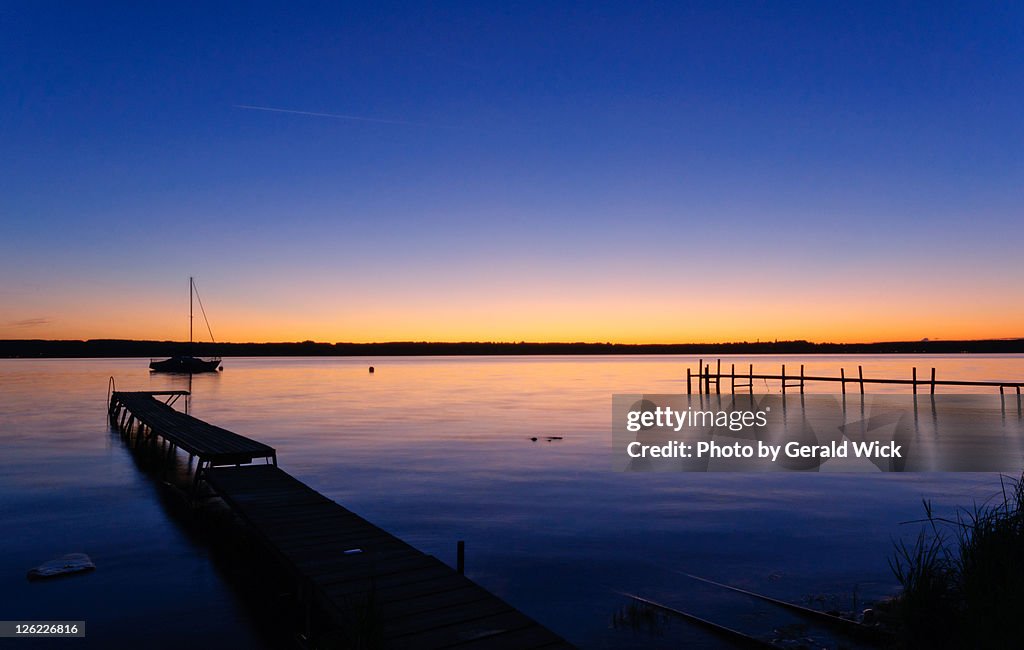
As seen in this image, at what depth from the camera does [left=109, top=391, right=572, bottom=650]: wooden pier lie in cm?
670

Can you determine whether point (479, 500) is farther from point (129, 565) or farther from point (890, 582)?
point (890, 582)

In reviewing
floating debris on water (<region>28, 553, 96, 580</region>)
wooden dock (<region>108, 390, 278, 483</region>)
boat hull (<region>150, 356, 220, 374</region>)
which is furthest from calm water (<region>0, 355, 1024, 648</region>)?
boat hull (<region>150, 356, 220, 374</region>)

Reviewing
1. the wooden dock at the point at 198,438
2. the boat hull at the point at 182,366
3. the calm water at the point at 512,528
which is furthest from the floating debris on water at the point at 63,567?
the boat hull at the point at 182,366

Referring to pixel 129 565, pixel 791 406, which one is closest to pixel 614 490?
pixel 129 565

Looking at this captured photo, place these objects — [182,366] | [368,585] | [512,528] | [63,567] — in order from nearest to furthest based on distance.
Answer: [368,585] < [63,567] < [512,528] < [182,366]

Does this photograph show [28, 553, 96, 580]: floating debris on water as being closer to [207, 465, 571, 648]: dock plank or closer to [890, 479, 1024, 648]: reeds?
[207, 465, 571, 648]: dock plank

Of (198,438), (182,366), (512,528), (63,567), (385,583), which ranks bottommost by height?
(512,528)

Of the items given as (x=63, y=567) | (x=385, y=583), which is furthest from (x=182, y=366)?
(x=385, y=583)

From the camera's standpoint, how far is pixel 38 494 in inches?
702

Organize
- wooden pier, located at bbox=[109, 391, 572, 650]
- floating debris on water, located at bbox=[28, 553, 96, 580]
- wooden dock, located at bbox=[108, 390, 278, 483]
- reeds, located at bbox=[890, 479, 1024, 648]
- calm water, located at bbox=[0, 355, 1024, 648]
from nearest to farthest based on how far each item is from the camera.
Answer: wooden pier, located at bbox=[109, 391, 572, 650] → reeds, located at bbox=[890, 479, 1024, 648] → calm water, located at bbox=[0, 355, 1024, 648] → floating debris on water, located at bbox=[28, 553, 96, 580] → wooden dock, located at bbox=[108, 390, 278, 483]

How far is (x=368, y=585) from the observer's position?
8047 millimetres

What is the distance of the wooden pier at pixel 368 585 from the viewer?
22.0 feet

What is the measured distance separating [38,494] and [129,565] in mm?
8115

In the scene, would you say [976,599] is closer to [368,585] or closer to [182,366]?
[368,585]
